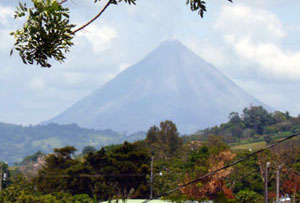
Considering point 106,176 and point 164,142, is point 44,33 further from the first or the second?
point 164,142

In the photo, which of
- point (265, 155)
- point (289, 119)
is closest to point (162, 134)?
point (265, 155)

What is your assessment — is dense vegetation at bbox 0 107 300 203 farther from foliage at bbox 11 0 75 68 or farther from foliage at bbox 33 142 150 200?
foliage at bbox 11 0 75 68

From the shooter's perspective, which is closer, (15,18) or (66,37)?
(15,18)

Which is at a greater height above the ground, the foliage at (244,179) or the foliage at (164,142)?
the foliage at (164,142)

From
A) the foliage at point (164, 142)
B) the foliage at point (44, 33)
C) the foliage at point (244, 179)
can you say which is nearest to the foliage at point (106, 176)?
the foliage at point (244, 179)

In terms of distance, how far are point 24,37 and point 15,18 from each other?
42 centimetres

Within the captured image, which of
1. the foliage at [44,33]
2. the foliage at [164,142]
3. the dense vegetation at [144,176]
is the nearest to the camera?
the foliage at [44,33]

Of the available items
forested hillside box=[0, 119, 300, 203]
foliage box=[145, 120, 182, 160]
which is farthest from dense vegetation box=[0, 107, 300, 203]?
foliage box=[145, 120, 182, 160]

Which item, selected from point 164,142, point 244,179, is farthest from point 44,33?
point 164,142

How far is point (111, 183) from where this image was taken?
77062 mm

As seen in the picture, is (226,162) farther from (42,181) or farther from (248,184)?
(42,181)

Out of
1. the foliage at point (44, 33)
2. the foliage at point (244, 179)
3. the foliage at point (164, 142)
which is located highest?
the foliage at point (164, 142)

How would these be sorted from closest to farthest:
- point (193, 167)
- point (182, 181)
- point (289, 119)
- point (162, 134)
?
point (182, 181) → point (193, 167) → point (162, 134) → point (289, 119)

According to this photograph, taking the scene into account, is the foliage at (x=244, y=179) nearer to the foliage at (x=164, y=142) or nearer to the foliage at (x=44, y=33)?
the foliage at (x=164, y=142)
